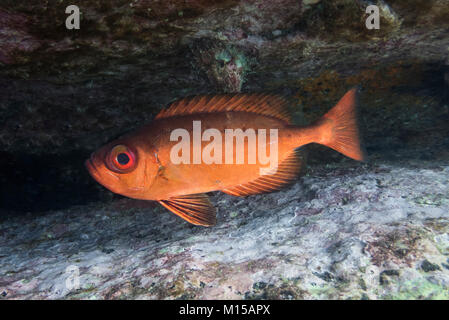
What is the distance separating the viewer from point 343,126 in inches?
90.4

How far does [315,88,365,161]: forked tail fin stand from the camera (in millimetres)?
2256

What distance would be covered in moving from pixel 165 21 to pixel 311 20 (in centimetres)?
109

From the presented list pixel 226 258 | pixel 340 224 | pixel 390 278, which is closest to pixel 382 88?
pixel 340 224

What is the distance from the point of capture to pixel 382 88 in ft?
9.78

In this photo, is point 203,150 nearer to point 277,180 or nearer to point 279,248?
point 277,180

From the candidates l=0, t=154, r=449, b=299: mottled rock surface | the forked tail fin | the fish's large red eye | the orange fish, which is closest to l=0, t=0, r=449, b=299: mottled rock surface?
l=0, t=154, r=449, b=299: mottled rock surface

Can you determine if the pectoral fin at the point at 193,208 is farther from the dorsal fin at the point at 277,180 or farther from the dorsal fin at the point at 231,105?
the dorsal fin at the point at 231,105

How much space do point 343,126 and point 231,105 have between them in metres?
1.00

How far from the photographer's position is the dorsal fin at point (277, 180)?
2.25 metres

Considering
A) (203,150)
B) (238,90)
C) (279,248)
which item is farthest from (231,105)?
(279,248)

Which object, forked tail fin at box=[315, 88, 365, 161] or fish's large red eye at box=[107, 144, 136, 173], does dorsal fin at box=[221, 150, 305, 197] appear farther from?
fish's large red eye at box=[107, 144, 136, 173]
